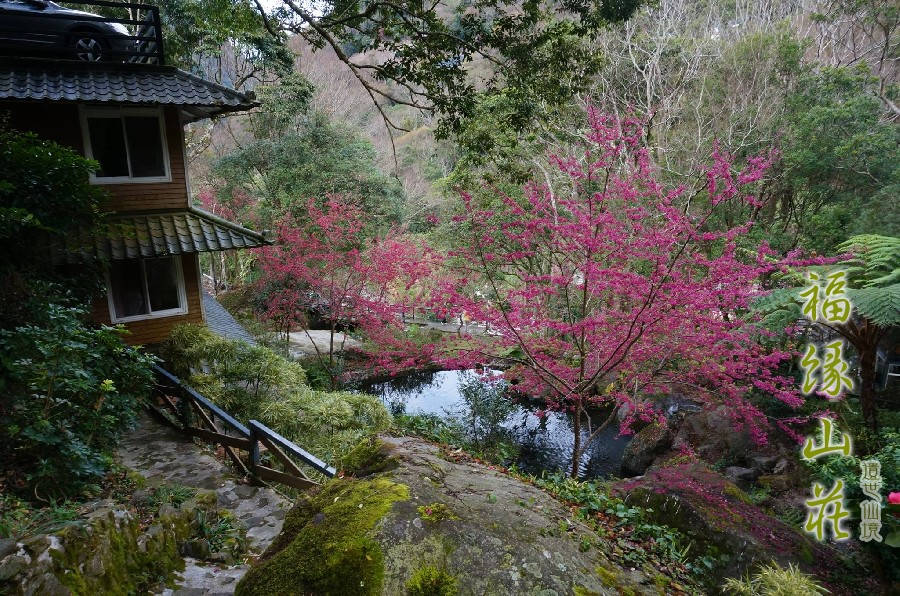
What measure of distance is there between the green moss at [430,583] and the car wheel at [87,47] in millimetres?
9803

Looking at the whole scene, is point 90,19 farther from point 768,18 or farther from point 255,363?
point 768,18

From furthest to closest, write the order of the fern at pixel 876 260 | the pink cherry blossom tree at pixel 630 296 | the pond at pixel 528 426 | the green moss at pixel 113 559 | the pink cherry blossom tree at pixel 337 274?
the pink cherry blossom tree at pixel 337 274
the pond at pixel 528 426
the fern at pixel 876 260
the pink cherry blossom tree at pixel 630 296
the green moss at pixel 113 559

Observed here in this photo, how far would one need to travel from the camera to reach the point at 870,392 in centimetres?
853

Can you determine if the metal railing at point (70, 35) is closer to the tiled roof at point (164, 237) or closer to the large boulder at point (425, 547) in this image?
the tiled roof at point (164, 237)

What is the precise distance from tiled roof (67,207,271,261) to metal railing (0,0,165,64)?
8.88 feet

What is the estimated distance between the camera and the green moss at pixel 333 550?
217 cm

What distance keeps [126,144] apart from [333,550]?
902cm

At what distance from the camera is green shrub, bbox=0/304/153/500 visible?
4023mm

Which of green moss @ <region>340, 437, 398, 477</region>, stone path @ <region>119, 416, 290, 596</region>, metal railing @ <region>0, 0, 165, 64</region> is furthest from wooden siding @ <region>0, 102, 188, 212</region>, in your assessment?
green moss @ <region>340, 437, 398, 477</region>

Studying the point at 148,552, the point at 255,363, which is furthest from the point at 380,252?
the point at 148,552

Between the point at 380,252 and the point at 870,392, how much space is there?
424 inches

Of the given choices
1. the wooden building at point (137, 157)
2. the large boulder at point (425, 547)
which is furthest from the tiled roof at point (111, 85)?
the large boulder at point (425, 547)

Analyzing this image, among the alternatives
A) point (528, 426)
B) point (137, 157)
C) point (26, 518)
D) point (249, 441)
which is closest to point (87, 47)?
point (137, 157)

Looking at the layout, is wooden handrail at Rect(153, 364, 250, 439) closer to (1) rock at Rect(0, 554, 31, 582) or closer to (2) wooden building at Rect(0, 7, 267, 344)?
(2) wooden building at Rect(0, 7, 267, 344)
